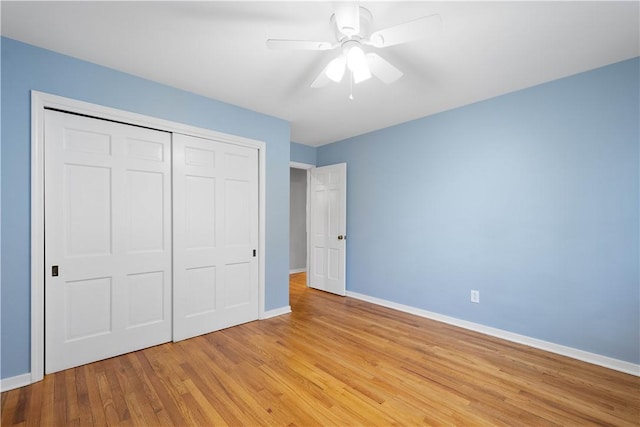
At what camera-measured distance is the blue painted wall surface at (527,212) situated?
2.37 metres

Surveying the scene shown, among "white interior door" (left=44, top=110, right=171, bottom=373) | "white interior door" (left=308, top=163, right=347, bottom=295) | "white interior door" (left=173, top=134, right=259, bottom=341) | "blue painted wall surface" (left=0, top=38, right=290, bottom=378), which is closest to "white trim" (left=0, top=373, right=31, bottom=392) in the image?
"blue painted wall surface" (left=0, top=38, right=290, bottom=378)

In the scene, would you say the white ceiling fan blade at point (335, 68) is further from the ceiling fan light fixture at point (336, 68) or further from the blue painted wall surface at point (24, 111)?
the blue painted wall surface at point (24, 111)

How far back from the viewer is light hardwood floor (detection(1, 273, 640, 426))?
1.80 m

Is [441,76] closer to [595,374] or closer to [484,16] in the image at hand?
[484,16]

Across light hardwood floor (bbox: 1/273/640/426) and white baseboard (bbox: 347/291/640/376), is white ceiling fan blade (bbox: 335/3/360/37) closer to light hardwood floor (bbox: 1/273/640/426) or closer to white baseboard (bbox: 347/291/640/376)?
light hardwood floor (bbox: 1/273/640/426)

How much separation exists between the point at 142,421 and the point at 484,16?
3274 millimetres

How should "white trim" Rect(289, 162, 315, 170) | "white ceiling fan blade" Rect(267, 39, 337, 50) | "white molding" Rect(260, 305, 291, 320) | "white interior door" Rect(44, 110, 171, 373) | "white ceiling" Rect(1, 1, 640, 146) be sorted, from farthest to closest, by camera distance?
"white trim" Rect(289, 162, 315, 170)
"white molding" Rect(260, 305, 291, 320)
"white interior door" Rect(44, 110, 171, 373)
"white ceiling" Rect(1, 1, 640, 146)
"white ceiling fan blade" Rect(267, 39, 337, 50)

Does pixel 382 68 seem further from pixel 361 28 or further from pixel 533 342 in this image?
pixel 533 342

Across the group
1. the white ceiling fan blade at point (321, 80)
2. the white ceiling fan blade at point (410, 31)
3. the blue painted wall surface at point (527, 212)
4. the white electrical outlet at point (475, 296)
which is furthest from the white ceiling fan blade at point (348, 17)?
the white electrical outlet at point (475, 296)

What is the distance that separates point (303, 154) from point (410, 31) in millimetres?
3523

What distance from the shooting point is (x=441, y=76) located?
2.61 meters

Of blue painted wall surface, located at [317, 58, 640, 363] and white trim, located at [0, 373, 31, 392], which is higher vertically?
blue painted wall surface, located at [317, 58, 640, 363]

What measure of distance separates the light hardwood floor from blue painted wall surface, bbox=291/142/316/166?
290 centimetres

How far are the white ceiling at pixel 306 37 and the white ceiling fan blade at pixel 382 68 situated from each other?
25cm
